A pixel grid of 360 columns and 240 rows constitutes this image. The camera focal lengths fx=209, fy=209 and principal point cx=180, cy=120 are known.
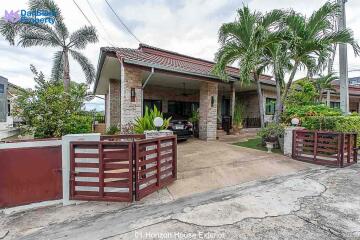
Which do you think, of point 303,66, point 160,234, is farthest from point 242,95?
point 160,234

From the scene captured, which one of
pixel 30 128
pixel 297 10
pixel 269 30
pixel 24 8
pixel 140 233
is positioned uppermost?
pixel 24 8

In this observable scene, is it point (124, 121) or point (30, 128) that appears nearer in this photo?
point (30, 128)

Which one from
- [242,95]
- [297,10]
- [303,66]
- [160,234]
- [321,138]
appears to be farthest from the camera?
[242,95]

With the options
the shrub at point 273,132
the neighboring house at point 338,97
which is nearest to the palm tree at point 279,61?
the shrub at point 273,132

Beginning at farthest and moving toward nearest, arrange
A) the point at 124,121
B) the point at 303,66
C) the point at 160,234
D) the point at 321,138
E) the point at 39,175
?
the point at 303,66, the point at 124,121, the point at 321,138, the point at 39,175, the point at 160,234

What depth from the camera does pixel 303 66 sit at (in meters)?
8.48

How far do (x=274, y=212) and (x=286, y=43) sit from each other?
21.6ft

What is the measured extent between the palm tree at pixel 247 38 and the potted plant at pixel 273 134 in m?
2.14

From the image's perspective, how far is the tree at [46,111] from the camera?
542cm

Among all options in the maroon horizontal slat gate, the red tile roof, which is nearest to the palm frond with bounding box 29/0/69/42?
the red tile roof

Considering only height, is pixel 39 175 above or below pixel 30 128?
below

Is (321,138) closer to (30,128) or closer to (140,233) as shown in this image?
(140,233)

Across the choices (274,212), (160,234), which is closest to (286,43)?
(274,212)

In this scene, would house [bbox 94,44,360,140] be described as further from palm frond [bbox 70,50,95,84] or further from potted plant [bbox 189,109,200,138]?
palm frond [bbox 70,50,95,84]
